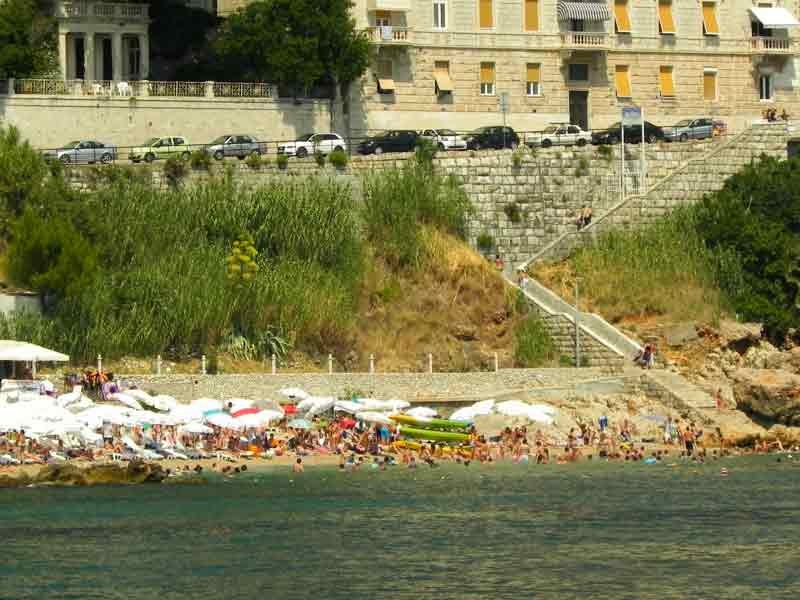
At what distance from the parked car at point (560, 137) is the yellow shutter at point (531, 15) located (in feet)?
14.9

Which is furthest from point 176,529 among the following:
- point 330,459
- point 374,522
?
point 330,459

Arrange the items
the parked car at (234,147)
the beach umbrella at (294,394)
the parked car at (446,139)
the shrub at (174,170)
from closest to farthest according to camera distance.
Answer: the beach umbrella at (294,394) < the shrub at (174,170) < the parked car at (234,147) < the parked car at (446,139)

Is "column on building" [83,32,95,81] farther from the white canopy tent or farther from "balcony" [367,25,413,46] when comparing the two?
the white canopy tent

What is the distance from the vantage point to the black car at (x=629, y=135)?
82.4 m

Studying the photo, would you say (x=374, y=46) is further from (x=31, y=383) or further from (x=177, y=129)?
(x=31, y=383)

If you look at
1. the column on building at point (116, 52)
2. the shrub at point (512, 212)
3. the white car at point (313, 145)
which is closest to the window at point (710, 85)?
the shrub at point (512, 212)

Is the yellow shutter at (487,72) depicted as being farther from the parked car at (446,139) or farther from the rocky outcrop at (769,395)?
the rocky outcrop at (769,395)

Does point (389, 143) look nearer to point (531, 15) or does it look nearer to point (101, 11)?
Answer: point (531, 15)

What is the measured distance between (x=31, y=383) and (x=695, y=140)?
28734 mm

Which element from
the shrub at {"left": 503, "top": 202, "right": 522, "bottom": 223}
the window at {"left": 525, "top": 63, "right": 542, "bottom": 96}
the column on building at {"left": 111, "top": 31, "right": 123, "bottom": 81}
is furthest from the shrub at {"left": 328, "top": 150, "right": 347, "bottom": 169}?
the window at {"left": 525, "top": 63, "right": 542, "bottom": 96}

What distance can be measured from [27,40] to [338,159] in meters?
11.8

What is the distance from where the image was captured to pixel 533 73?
86.7m

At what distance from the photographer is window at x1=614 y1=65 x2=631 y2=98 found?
88250 millimetres

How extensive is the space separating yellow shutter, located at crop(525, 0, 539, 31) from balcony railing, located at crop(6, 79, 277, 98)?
10.4 metres
